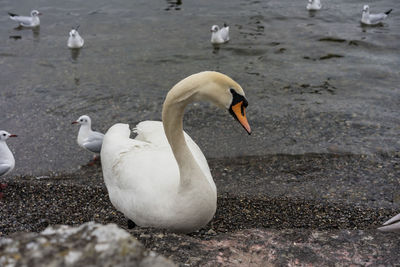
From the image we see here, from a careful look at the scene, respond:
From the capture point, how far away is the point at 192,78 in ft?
11.0

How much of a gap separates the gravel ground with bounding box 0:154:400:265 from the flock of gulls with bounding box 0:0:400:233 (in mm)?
318

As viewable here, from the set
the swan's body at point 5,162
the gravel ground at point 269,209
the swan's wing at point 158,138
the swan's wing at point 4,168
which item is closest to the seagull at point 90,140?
the gravel ground at point 269,209

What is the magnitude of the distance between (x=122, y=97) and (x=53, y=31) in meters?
6.01

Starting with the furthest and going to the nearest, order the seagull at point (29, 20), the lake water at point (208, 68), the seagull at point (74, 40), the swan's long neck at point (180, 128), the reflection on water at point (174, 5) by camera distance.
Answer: the reflection on water at point (174, 5)
the seagull at point (29, 20)
the seagull at point (74, 40)
the lake water at point (208, 68)
the swan's long neck at point (180, 128)

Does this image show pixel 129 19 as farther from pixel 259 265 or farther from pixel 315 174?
pixel 259 265

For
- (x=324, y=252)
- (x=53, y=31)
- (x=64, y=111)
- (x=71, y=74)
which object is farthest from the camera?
(x=53, y=31)

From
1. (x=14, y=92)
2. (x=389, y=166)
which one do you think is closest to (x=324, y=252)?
(x=389, y=166)

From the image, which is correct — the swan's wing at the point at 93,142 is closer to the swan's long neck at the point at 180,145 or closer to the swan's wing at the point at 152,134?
the swan's wing at the point at 152,134

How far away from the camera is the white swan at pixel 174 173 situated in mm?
Result: 3332

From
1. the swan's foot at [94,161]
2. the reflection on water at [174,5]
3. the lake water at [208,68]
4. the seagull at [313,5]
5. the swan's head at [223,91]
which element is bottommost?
the swan's foot at [94,161]

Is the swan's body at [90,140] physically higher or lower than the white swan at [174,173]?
lower

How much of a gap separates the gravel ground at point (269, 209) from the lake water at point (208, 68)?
601 mm

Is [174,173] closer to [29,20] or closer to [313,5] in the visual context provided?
[29,20]

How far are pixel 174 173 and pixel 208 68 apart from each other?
692cm
